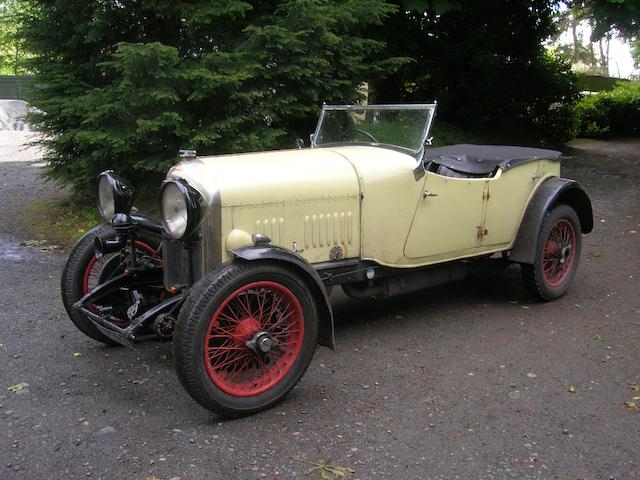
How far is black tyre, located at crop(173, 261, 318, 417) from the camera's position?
340cm

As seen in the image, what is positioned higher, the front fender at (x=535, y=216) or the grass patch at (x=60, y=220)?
the front fender at (x=535, y=216)

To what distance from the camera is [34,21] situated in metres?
8.11

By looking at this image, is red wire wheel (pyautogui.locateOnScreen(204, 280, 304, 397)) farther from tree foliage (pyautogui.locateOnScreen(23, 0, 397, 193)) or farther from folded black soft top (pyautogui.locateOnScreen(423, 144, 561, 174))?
tree foliage (pyautogui.locateOnScreen(23, 0, 397, 193))

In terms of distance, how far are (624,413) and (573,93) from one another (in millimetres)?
12290

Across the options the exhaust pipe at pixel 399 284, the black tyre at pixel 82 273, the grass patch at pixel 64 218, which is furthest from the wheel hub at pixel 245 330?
the grass patch at pixel 64 218

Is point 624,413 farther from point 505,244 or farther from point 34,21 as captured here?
point 34,21

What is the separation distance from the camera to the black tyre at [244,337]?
3404mm

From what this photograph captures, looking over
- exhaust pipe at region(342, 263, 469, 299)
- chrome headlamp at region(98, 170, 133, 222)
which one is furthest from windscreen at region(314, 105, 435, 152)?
chrome headlamp at region(98, 170, 133, 222)

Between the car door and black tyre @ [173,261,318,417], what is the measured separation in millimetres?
1252

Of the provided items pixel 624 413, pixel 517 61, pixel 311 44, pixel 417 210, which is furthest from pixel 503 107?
pixel 624 413

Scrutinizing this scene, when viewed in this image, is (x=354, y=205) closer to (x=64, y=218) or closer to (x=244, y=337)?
(x=244, y=337)

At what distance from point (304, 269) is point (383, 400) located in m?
0.89

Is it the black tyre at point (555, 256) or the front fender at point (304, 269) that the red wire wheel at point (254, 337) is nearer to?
the front fender at point (304, 269)

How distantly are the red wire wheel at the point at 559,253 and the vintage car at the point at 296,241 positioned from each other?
12 millimetres
